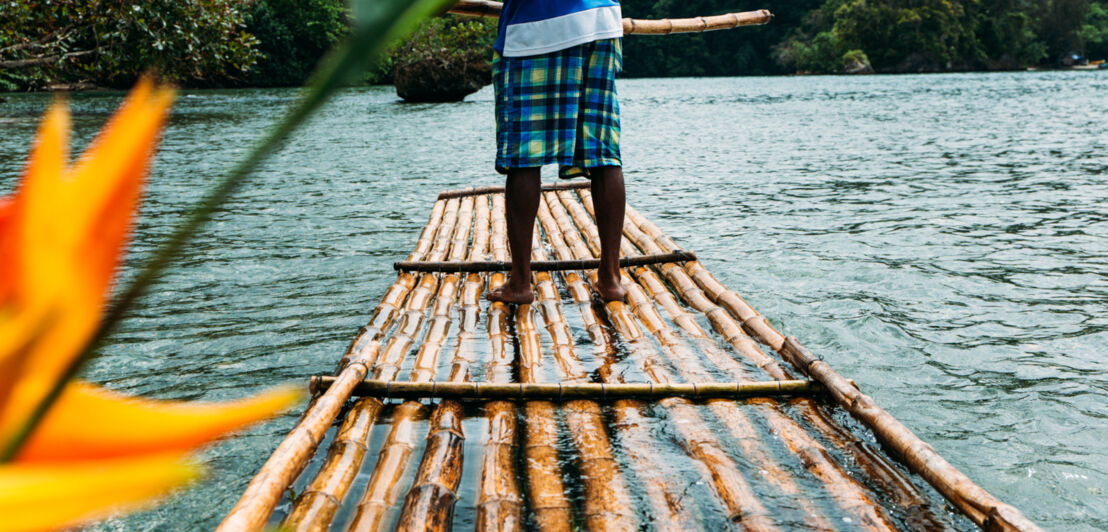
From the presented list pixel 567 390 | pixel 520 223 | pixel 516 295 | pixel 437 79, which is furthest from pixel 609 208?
pixel 437 79

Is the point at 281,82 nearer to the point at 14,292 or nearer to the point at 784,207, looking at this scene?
the point at 784,207

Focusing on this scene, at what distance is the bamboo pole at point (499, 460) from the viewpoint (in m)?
1.60

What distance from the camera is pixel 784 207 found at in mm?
6375

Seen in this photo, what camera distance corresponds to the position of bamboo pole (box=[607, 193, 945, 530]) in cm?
167

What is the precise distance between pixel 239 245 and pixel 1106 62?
72120 millimetres

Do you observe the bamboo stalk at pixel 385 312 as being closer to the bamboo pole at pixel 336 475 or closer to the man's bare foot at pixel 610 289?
the bamboo pole at pixel 336 475

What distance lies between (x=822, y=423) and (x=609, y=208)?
120 centimetres

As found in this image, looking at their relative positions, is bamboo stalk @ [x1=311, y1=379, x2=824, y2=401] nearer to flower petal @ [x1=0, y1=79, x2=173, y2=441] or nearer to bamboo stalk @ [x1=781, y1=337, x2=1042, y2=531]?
bamboo stalk @ [x1=781, y1=337, x2=1042, y2=531]

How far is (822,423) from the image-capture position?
2.05 m

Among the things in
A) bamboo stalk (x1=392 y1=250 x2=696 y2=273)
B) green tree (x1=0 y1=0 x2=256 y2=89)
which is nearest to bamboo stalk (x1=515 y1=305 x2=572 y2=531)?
bamboo stalk (x1=392 y1=250 x2=696 y2=273)

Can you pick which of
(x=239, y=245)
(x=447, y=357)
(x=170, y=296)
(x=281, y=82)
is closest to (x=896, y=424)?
(x=447, y=357)

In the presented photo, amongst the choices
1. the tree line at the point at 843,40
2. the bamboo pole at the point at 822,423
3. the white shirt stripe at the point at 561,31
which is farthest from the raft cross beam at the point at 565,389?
the tree line at the point at 843,40

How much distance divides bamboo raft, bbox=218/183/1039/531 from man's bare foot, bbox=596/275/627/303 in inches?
2.0

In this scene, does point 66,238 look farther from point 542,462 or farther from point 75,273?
point 542,462
